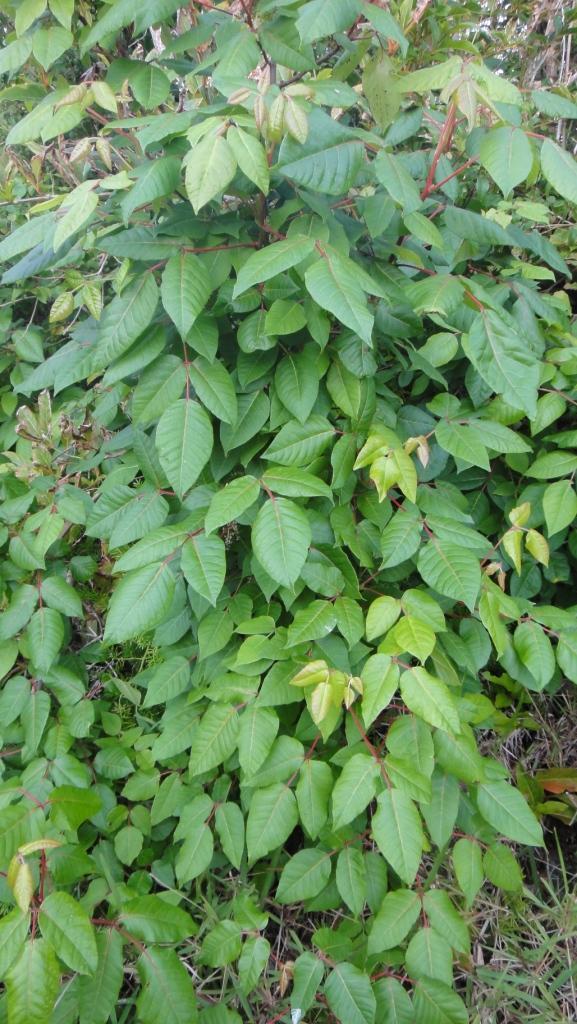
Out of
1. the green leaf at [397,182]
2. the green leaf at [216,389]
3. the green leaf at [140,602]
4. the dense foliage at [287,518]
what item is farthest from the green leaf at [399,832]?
the green leaf at [397,182]

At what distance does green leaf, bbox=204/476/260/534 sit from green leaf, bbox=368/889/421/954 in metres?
0.76

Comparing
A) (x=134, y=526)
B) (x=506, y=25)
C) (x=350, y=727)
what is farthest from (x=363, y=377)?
(x=506, y=25)

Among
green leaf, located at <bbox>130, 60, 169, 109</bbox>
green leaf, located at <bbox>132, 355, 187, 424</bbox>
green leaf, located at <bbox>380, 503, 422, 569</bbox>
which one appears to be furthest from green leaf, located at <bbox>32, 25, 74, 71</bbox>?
green leaf, located at <bbox>380, 503, 422, 569</bbox>

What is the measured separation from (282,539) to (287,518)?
0.04 meters

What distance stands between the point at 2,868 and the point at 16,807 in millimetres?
104

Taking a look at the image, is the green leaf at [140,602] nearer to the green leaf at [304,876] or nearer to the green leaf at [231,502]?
the green leaf at [231,502]

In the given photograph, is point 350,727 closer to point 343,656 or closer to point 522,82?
point 343,656

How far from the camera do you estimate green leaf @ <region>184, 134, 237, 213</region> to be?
0.91 metres

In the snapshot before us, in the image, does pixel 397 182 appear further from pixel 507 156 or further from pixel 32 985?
pixel 32 985

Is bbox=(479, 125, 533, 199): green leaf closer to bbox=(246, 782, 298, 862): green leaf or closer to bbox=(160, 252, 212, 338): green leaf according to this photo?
bbox=(160, 252, 212, 338): green leaf

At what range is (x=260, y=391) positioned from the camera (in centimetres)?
129

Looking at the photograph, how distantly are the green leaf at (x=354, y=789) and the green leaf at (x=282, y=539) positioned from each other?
0.35 m

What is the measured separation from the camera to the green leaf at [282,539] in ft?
3.53

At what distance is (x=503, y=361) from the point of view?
116cm
